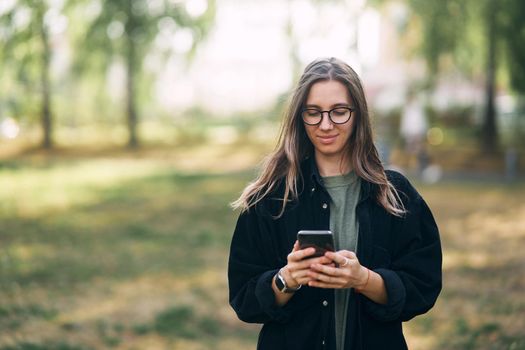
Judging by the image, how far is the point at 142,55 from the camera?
85.9 feet

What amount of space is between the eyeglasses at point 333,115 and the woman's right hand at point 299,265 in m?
0.47

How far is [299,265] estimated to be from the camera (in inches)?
90.0

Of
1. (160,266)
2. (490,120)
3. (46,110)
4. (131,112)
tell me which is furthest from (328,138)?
(46,110)

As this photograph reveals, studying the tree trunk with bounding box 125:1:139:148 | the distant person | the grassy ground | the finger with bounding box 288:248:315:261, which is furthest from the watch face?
the tree trunk with bounding box 125:1:139:148

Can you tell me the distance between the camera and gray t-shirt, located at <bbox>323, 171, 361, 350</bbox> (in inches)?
98.9

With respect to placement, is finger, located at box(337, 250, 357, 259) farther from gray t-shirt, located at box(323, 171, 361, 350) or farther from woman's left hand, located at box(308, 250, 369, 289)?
gray t-shirt, located at box(323, 171, 361, 350)

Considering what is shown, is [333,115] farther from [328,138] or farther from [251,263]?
[251,263]

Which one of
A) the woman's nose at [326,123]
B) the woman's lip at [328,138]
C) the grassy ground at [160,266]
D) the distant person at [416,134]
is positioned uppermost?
the woman's nose at [326,123]

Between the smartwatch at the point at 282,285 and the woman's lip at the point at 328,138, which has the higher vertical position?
the woman's lip at the point at 328,138

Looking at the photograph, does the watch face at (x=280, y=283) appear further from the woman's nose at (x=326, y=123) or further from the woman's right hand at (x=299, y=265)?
the woman's nose at (x=326, y=123)

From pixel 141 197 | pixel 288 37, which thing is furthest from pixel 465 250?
pixel 288 37

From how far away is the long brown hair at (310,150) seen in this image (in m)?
2.50

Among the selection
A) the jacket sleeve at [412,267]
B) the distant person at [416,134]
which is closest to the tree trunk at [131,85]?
the distant person at [416,134]

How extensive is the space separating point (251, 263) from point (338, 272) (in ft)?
1.29
